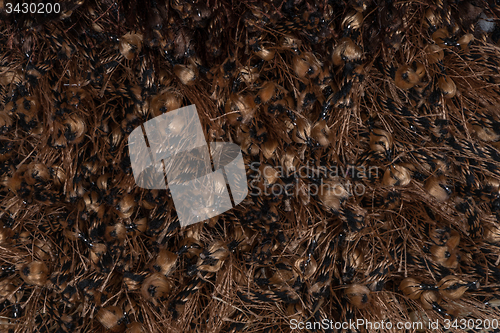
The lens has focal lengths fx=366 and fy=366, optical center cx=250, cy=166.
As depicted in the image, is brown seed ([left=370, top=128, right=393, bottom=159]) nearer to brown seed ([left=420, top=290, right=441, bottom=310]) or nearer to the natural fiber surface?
the natural fiber surface

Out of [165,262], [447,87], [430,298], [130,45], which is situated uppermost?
[130,45]

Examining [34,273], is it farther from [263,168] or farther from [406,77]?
[406,77]

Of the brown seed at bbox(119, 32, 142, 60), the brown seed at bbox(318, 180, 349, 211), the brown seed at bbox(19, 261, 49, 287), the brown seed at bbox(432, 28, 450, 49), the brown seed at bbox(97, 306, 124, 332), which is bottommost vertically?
the brown seed at bbox(97, 306, 124, 332)

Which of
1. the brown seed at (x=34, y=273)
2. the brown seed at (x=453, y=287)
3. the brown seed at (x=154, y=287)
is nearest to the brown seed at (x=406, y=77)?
the brown seed at (x=453, y=287)

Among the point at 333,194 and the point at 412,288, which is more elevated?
the point at 333,194

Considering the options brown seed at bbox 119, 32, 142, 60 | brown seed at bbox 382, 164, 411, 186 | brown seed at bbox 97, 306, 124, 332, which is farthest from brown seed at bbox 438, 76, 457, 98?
brown seed at bbox 97, 306, 124, 332

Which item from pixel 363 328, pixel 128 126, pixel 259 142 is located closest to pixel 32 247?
pixel 128 126

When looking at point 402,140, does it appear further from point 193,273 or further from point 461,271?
point 193,273

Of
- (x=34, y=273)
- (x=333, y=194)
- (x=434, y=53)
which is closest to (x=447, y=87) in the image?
(x=434, y=53)

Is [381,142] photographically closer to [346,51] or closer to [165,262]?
[346,51]
